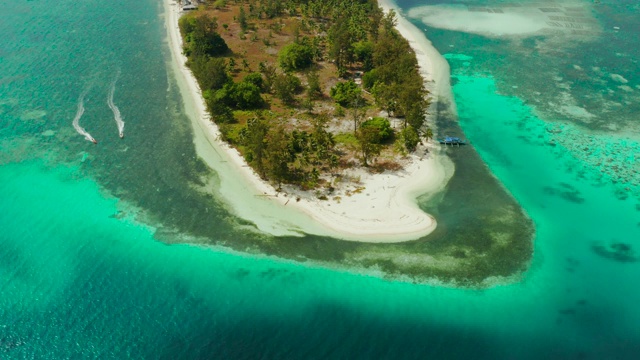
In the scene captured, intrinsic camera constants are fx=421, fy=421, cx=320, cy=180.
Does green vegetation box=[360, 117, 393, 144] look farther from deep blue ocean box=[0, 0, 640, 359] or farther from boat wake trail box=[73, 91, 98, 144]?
boat wake trail box=[73, 91, 98, 144]

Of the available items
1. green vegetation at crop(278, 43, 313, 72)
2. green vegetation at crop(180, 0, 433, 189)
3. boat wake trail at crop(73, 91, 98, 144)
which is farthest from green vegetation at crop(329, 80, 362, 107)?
boat wake trail at crop(73, 91, 98, 144)

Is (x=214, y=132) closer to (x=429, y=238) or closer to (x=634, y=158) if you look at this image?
(x=429, y=238)

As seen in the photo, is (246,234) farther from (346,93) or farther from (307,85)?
(307,85)

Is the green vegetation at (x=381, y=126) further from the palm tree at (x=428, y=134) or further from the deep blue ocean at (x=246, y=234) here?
the deep blue ocean at (x=246, y=234)

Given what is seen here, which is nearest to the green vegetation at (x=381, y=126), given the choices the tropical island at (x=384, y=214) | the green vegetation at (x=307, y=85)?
the green vegetation at (x=307, y=85)

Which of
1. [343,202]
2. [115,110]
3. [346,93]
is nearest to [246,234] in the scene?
[343,202]
